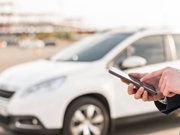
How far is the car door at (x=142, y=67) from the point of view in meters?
5.32

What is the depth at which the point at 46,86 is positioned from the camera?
503cm

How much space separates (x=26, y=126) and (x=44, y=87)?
19.9 inches

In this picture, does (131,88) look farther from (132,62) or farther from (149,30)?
(149,30)

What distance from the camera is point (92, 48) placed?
19.6ft

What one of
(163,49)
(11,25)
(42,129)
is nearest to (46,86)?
(42,129)

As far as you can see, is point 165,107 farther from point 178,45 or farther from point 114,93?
point 178,45

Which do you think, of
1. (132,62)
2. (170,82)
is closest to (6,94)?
(132,62)

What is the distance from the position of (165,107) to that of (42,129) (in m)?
3.34

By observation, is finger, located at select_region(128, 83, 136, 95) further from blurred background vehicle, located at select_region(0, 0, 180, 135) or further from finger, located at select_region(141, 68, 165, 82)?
blurred background vehicle, located at select_region(0, 0, 180, 135)

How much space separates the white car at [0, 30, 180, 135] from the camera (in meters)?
4.96

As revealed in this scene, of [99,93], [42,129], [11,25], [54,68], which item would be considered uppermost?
[11,25]

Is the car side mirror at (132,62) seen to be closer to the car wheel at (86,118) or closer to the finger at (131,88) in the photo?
the car wheel at (86,118)

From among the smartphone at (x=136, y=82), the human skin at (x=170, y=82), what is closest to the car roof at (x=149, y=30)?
the smartphone at (x=136, y=82)

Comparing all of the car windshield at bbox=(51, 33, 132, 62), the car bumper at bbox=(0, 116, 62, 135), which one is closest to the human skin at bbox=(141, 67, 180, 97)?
the car bumper at bbox=(0, 116, 62, 135)
